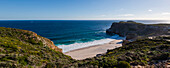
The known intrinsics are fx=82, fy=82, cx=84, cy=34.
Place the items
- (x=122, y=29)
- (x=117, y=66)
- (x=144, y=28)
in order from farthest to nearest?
1. (x=122, y=29)
2. (x=144, y=28)
3. (x=117, y=66)

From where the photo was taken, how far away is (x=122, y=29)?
67125 mm

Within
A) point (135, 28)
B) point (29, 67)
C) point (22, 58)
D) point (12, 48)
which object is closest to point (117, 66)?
point (29, 67)

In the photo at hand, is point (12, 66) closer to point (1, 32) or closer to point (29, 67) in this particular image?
point (29, 67)

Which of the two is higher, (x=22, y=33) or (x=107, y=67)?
(x=22, y=33)

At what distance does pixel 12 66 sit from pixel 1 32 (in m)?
11.4

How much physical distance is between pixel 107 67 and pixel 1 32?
1783 cm

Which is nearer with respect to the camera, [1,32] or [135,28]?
[1,32]

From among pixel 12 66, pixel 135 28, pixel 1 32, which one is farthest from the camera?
pixel 135 28

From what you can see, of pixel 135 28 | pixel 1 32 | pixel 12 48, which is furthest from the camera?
pixel 135 28

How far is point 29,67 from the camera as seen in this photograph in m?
7.36

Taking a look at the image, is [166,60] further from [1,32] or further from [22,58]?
[1,32]

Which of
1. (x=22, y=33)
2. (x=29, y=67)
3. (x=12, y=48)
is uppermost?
(x=22, y=33)

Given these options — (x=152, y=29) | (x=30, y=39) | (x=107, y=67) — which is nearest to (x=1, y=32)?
(x=30, y=39)

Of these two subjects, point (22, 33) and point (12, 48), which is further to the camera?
point (22, 33)
